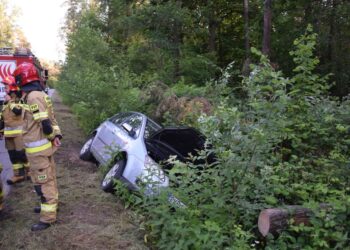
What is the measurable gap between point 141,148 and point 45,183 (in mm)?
1805

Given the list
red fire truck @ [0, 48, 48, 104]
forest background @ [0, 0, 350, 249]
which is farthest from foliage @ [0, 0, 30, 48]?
forest background @ [0, 0, 350, 249]

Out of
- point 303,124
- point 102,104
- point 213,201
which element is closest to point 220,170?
point 213,201

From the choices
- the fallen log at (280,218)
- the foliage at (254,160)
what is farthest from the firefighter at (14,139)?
the fallen log at (280,218)

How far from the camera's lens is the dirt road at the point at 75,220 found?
201 inches

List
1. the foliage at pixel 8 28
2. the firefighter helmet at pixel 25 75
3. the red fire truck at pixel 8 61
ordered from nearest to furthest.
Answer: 1. the firefighter helmet at pixel 25 75
2. the red fire truck at pixel 8 61
3. the foliage at pixel 8 28

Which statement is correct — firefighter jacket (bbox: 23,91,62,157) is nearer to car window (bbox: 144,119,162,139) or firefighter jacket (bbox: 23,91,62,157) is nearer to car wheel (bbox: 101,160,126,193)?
car wheel (bbox: 101,160,126,193)

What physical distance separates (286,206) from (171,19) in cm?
1550

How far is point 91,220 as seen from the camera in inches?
232

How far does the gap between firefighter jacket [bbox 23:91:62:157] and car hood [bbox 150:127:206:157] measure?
6.67 feet

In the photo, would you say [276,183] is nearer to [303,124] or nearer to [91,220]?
[303,124]

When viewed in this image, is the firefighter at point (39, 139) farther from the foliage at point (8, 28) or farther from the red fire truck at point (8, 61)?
the foliage at point (8, 28)

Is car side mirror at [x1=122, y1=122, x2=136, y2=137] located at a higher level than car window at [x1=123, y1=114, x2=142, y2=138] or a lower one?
lower

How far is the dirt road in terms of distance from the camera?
511cm

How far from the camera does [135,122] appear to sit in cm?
798
